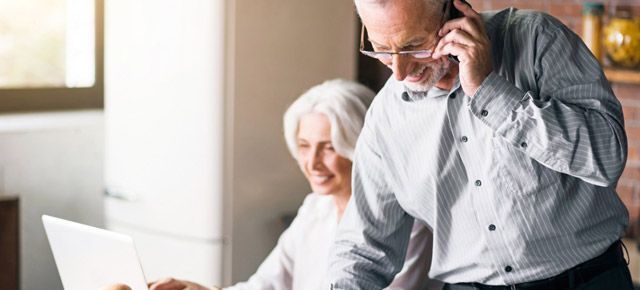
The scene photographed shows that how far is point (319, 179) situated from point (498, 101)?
110cm

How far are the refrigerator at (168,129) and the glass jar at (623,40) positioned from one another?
4.67 ft

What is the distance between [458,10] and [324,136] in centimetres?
100

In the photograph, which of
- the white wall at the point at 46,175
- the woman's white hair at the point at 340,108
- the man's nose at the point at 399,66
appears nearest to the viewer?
the man's nose at the point at 399,66

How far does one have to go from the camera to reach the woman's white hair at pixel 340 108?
2.69 metres

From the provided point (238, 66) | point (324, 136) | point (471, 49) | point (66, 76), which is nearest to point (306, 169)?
point (324, 136)

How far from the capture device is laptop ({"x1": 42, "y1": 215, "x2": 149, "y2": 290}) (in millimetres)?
2014

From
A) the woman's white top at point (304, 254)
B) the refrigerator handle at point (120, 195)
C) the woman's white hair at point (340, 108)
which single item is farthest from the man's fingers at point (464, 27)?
the refrigerator handle at point (120, 195)

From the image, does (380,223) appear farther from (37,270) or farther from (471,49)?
(37,270)

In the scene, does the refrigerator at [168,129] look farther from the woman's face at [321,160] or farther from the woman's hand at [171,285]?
the woman's hand at [171,285]

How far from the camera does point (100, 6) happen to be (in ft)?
13.0

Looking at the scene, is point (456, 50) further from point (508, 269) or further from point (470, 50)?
point (508, 269)

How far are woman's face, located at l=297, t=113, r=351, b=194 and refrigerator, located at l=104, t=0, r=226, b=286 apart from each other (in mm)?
619

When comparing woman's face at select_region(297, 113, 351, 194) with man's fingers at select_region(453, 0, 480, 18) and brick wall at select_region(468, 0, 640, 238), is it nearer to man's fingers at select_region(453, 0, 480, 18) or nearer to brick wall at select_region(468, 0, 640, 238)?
man's fingers at select_region(453, 0, 480, 18)

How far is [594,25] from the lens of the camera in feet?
12.4
